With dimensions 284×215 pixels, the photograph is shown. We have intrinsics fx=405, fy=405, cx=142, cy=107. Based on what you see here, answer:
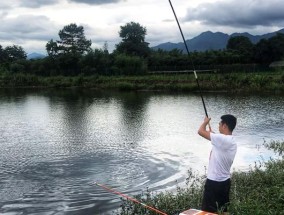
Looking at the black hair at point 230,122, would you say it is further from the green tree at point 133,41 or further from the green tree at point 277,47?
the green tree at point 133,41

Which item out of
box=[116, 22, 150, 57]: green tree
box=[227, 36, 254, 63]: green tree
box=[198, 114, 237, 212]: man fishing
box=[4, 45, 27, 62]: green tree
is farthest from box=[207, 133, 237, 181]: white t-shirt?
box=[4, 45, 27, 62]: green tree

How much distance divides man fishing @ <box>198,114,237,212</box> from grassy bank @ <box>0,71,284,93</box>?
49516mm

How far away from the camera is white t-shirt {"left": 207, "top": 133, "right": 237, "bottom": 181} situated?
23.4 ft

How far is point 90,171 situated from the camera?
16.5 meters

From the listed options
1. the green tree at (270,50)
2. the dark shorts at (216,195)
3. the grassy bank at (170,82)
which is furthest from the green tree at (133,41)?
the dark shorts at (216,195)

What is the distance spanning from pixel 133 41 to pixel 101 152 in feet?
248

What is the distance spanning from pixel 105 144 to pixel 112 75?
60.6 meters

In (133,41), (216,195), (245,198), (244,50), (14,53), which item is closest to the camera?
(216,195)

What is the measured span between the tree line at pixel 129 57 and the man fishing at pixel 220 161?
68071 millimetres

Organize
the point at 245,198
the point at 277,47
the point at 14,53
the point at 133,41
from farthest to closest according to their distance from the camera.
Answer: the point at 14,53
the point at 133,41
the point at 277,47
the point at 245,198

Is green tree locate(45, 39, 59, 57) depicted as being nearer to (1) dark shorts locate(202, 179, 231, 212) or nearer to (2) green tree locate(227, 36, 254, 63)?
(2) green tree locate(227, 36, 254, 63)

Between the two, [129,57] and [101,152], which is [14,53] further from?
[101,152]

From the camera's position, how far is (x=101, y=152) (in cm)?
2014

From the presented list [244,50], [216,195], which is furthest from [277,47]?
[216,195]
